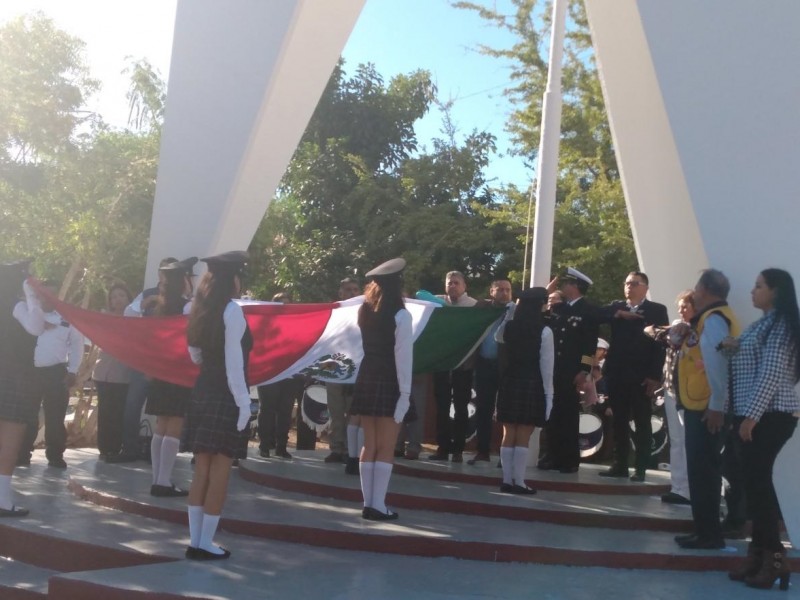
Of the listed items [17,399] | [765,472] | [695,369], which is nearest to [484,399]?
[695,369]

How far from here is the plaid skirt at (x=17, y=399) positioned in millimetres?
6246

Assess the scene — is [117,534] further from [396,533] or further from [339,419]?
[339,419]

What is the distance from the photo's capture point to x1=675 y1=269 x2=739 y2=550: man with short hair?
18.6 feet

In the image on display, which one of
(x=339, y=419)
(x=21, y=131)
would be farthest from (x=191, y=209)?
(x=21, y=131)

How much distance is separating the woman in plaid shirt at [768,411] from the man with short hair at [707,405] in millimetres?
325

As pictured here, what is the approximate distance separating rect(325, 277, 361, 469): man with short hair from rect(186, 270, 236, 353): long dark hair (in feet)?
11.3

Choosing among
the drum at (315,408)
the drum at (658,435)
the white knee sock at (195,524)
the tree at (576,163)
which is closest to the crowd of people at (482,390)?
the white knee sock at (195,524)

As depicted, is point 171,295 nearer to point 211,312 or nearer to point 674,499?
point 211,312

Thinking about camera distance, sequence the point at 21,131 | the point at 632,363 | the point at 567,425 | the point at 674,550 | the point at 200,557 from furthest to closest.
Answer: the point at 21,131 → the point at 567,425 → the point at 632,363 → the point at 674,550 → the point at 200,557

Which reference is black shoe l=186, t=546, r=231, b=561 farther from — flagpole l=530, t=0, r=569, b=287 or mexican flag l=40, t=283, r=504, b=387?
flagpole l=530, t=0, r=569, b=287

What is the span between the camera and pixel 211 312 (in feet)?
17.4

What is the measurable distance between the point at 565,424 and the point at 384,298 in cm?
311

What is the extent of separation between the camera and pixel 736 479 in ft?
20.7

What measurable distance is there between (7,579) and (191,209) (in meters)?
3.84
